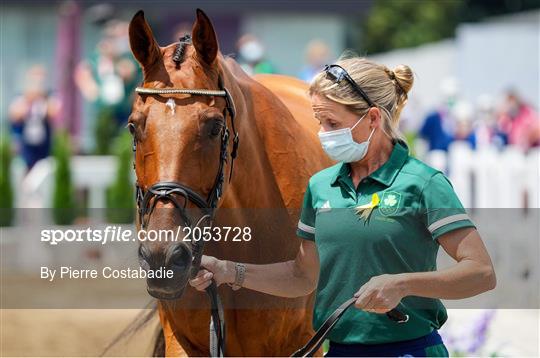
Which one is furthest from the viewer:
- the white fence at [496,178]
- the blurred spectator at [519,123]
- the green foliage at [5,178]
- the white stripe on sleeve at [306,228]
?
the blurred spectator at [519,123]

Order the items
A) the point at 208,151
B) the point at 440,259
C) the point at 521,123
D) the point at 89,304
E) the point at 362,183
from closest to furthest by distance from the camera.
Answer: the point at 362,183 < the point at 208,151 < the point at 440,259 < the point at 89,304 < the point at 521,123

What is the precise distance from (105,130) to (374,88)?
431 inches

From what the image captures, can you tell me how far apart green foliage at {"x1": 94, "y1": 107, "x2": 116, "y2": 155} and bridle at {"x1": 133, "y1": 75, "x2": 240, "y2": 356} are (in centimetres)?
1015

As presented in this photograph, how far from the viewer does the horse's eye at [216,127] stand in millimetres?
4004

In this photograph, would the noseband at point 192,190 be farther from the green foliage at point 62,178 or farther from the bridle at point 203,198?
the green foliage at point 62,178

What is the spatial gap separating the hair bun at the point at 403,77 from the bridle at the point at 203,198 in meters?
0.64

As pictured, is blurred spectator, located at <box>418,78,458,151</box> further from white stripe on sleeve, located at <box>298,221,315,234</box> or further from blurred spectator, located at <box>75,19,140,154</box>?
white stripe on sleeve, located at <box>298,221,315,234</box>

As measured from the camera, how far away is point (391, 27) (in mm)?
50812

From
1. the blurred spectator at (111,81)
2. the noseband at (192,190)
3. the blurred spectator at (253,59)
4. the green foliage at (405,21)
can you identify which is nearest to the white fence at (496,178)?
the blurred spectator at (253,59)

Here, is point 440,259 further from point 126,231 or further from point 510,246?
point 510,246

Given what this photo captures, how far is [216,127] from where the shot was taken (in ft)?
13.2

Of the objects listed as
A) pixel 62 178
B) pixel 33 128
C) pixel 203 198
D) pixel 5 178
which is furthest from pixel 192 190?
pixel 33 128

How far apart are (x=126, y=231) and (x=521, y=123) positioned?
10.3 metres

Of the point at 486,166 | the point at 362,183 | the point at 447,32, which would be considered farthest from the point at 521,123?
the point at 447,32
